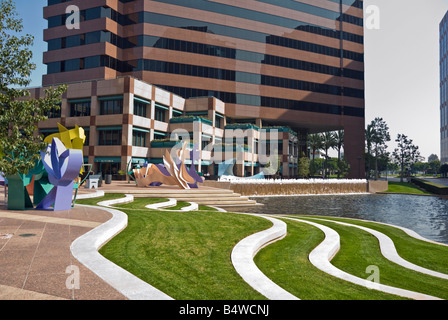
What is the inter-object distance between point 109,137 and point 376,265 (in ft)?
150

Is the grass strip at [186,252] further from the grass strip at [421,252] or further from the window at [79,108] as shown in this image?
the window at [79,108]

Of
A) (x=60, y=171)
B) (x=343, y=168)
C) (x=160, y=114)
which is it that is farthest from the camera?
(x=343, y=168)

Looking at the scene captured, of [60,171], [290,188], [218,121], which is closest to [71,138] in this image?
[60,171]

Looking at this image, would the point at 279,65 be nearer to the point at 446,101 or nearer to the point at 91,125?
the point at 91,125

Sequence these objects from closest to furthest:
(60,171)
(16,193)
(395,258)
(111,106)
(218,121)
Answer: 1. (395,258)
2. (60,171)
3. (16,193)
4. (111,106)
5. (218,121)

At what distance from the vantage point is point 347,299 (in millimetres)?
5965

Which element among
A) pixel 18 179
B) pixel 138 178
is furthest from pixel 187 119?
pixel 18 179

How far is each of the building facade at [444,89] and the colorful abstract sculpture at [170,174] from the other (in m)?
103

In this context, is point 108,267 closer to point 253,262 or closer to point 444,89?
point 253,262

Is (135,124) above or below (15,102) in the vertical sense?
above

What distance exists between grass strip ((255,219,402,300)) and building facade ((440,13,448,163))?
114170mm

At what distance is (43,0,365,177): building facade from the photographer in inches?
2248

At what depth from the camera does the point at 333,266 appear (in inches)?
323

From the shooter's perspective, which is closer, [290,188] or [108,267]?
[108,267]
